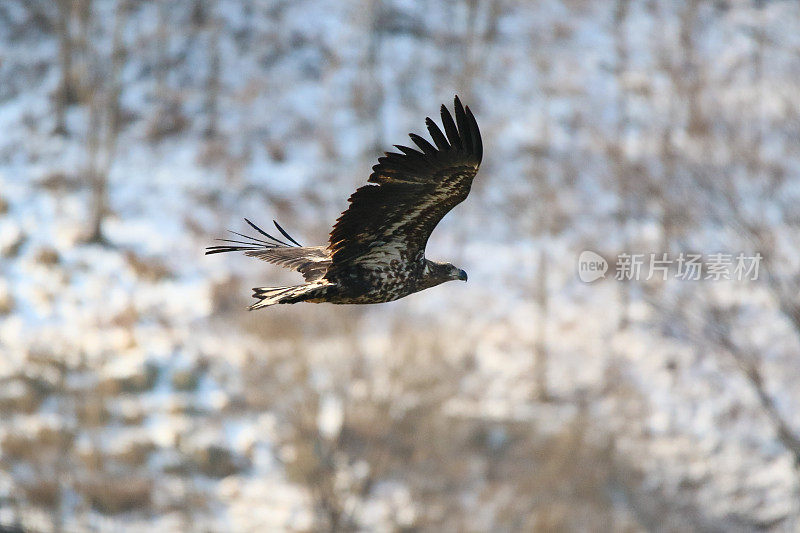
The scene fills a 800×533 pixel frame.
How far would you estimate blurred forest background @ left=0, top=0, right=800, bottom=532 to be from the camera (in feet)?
45.8

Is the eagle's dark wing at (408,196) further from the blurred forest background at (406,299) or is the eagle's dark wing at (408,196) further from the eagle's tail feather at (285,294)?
the blurred forest background at (406,299)

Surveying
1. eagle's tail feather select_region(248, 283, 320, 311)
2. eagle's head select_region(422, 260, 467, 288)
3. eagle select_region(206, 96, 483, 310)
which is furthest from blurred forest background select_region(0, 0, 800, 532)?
eagle's tail feather select_region(248, 283, 320, 311)

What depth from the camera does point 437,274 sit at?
516cm

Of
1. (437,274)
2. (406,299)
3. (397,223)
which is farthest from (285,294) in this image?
(406,299)

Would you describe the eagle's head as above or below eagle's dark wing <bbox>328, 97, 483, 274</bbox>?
below

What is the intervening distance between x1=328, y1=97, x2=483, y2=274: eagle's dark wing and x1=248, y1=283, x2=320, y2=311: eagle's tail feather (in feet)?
0.98

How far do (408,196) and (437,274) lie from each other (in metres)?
0.56

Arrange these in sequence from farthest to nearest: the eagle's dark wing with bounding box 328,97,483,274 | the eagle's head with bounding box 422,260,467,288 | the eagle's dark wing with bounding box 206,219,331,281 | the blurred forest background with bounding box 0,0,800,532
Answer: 1. the blurred forest background with bounding box 0,0,800,532
2. the eagle's dark wing with bounding box 206,219,331,281
3. the eagle's head with bounding box 422,260,467,288
4. the eagle's dark wing with bounding box 328,97,483,274

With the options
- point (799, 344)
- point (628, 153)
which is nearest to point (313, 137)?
point (628, 153)

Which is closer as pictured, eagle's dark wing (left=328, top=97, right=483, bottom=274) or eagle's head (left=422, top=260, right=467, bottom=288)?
eagle's dark wing (left=328, top=97, right=483, bottom=274)

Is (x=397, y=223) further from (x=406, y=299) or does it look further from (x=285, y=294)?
(x=406, y=299)

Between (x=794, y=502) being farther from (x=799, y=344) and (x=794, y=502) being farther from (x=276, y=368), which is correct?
(x=276, y=368)

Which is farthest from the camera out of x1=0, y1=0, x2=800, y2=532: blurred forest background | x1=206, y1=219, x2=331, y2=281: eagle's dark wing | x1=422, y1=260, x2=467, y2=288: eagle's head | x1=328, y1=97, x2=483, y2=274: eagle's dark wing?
x1=0, y1=0, x2=800, y2=532: blurred forest background

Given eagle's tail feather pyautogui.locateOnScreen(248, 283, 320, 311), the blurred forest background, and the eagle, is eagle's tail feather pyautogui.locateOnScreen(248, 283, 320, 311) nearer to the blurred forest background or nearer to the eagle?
the eagle
